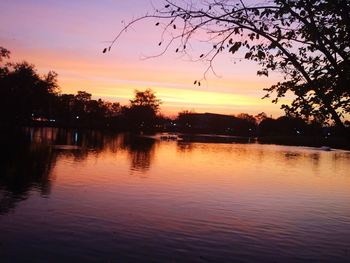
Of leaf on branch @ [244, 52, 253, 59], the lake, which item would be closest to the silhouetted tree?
the lake

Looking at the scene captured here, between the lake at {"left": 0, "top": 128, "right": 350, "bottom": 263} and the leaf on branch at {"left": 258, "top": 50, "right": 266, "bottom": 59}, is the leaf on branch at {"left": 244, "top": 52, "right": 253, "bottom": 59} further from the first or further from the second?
the lake at {"left": 0, "top": 128, "right": 350, "bottom": 263}

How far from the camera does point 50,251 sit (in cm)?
1314

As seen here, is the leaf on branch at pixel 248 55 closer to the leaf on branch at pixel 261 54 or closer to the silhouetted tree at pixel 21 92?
the leaf on branch at pixel 261 54

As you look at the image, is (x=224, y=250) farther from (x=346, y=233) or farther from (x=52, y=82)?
(x=52, y=82)

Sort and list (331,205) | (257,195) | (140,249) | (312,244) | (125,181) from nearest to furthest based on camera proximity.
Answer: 1. (140,249)
2. (312,244)
3. (331,205)
4. (257,195)
5. (125,181)

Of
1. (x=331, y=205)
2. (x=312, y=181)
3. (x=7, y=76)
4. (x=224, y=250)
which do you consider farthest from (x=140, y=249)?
(x=7, y=76)

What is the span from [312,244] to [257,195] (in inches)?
461

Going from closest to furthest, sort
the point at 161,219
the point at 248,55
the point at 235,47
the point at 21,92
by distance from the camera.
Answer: the point at 235,47
the point at 248,55
the point at 161,219
the point at 21,92

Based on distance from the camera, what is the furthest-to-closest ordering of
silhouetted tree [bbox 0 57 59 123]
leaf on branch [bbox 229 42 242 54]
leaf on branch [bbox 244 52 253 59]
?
1. silhouetted tree [bbox 0 57 59 123]
2. leaf on branch [bbox 244 52 253 59]
3. leaf on branch [bbox 229 42 242 54]

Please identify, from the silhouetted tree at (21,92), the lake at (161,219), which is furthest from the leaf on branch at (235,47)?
the silhouetted tree at (21,92)

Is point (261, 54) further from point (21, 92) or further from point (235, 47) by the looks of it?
point (21, 92)

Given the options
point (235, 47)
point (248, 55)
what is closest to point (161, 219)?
point (248, 55)

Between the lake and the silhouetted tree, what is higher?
the silhouetted tree

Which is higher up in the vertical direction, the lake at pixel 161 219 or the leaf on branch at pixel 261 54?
the leaf on branch at pixel 261 54
